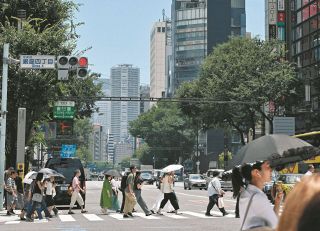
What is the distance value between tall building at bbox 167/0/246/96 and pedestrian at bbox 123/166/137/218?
416 ft

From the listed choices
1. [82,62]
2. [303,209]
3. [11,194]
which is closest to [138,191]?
[11,194]

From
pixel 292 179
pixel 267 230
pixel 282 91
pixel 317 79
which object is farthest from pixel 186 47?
pixel 267 230

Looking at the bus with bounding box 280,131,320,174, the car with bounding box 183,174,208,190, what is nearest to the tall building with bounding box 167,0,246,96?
the car with bounding box 183,174,208,190

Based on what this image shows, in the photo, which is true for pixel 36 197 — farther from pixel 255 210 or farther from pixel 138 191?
pixel 255 210

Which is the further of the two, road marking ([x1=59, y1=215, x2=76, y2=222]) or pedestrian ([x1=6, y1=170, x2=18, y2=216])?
pedestrian ([x1=6, y1=170, x2=18, y2=216])

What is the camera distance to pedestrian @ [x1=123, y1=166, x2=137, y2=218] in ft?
71.0

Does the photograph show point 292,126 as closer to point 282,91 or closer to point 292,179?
point 282,91

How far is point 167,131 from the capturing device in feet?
347

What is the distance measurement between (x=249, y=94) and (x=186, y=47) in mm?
114703

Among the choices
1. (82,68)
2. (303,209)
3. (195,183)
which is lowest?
(195,183)

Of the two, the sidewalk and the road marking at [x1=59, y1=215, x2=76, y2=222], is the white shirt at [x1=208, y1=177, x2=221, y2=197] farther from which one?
the sidewalk

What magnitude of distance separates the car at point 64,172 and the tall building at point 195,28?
122m

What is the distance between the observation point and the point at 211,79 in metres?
58.5

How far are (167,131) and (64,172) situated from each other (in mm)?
78633
